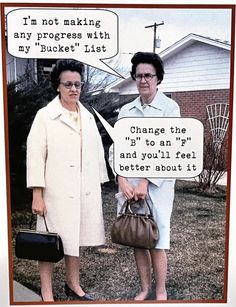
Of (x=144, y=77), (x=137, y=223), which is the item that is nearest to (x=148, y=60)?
(x=144, y=77)

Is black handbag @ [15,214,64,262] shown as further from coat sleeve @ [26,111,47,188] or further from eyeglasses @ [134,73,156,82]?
eyeglasses @ [134,73,156,82]

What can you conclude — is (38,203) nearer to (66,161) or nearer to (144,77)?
(66,161)

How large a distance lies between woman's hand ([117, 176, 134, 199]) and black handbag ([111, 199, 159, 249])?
0.13 feet

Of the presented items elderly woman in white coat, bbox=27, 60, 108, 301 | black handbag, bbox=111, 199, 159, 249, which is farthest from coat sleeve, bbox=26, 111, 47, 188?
black handbag, bbox=111, 199, 159, 249

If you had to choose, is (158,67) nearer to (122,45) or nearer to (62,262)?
(122,45)

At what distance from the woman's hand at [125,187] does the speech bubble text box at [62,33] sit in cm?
57

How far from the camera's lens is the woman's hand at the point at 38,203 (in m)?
1.86

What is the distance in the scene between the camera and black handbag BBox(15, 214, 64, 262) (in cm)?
188

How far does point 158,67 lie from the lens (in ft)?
5.88

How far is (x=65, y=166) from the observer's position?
1.83 metres

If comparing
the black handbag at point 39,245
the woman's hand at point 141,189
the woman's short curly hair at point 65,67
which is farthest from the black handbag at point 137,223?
the woman's short curly hair at point 65,67

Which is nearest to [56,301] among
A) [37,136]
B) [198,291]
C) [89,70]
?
[198,291]

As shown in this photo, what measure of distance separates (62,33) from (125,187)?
74cm

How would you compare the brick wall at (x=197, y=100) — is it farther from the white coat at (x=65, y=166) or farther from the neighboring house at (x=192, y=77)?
the white coat at (x=65, y=166)
